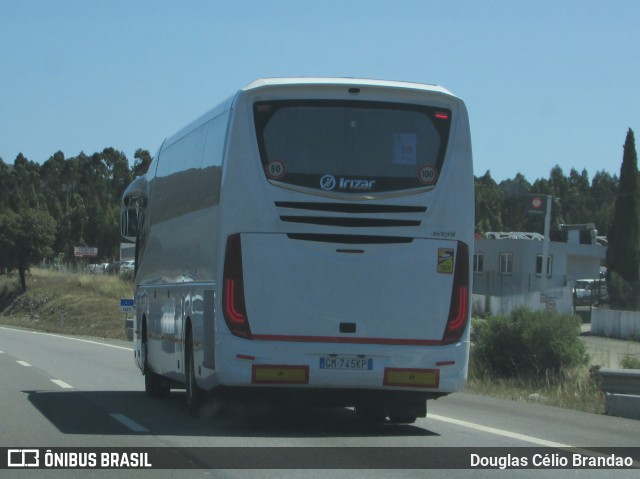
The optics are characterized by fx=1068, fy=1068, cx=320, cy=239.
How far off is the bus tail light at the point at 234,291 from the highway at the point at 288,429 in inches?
46.8

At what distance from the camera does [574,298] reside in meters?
63.1

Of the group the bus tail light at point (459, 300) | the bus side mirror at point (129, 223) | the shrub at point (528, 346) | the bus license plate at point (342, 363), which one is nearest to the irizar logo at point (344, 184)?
the bus tail light at point (459, 300)

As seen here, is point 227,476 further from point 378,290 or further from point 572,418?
point 572,418

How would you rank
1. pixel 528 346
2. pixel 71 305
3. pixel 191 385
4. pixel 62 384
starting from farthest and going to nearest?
pixel 71 305, pixel 528 346, pixel 62 384, pixel 191 385

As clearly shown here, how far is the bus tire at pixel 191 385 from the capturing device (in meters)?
13.1

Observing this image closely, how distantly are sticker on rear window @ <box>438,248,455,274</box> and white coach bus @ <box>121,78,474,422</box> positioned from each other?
0.05 feet

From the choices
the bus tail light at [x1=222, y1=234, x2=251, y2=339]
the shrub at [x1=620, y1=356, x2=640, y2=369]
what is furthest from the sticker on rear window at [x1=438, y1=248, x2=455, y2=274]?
the shrub at [x1=620, y1=356, x2=640, y2=369]

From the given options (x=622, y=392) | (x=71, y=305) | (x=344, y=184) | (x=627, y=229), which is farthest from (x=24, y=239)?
(x=344, y=184)

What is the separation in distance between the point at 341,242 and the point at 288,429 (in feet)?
7.63

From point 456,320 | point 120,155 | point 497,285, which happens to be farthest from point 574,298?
point 120,155

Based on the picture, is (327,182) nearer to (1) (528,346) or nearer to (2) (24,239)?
(1) (528,346)

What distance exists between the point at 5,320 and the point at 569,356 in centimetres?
5634

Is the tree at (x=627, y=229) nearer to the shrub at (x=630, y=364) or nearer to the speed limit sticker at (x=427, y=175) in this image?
the shrub at (x=630, y=364)

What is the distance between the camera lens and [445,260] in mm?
11609
